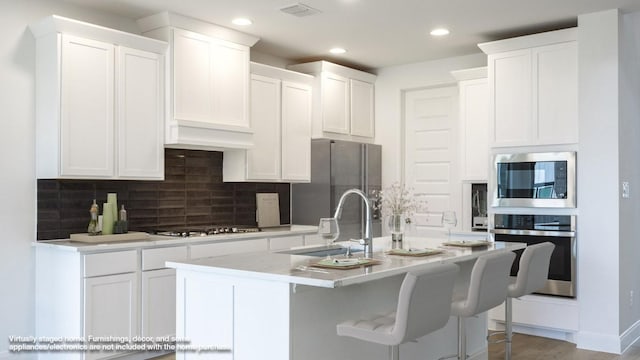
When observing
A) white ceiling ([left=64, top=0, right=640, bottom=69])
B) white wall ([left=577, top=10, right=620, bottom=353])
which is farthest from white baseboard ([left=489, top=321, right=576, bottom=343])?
white ceiling ([left=64, top=0, right=640, bottom=69])

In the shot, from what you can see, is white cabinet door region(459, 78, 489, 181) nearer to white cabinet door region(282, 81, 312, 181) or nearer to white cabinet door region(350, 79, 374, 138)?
white cabinet door region(350, 79, 374, 138)

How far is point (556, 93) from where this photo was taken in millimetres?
4941

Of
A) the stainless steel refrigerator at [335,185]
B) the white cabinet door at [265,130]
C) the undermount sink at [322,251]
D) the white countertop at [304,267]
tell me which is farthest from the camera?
the stainless steel refrigerator at [335,185]

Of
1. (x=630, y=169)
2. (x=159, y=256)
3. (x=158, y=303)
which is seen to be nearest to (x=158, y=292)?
(x=158, y=303)

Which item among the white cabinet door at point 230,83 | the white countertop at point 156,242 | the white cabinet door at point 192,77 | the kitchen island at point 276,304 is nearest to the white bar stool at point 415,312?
the kitchen island at point 276,304

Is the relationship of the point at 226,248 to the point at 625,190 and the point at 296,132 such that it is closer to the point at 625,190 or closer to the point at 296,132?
the point at 296,132

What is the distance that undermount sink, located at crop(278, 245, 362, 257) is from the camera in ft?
11.5

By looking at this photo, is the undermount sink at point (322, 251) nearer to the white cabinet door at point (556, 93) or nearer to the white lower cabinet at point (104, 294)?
the white lower cabinet at point (104, 294)

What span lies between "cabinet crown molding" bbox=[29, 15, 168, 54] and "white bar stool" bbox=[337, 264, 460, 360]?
9.31 ft

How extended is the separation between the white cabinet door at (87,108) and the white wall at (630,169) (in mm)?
3929

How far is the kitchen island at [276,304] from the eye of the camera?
267cm

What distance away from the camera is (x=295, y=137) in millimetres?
6020

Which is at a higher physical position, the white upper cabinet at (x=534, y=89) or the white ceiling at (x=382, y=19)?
the white ceiling at (x=382, y=19)

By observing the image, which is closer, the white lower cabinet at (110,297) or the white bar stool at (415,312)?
the white bar stool at (415,312)
